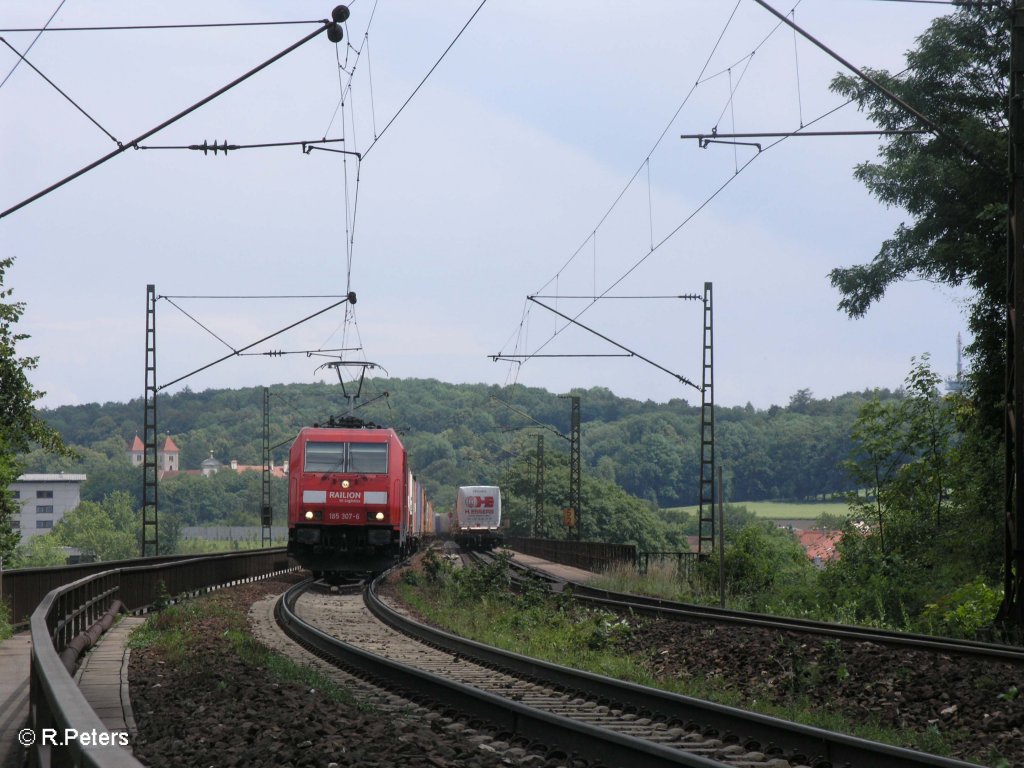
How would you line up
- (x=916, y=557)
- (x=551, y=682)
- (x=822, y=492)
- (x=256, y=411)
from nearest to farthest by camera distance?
(x=551, y=682) < (x=916, y=557) < (x=822, y=492) < (x=256, y=411)

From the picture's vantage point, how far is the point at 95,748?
3.68m

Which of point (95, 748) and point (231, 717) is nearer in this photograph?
point (95, 748)

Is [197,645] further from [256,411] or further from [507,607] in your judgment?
[256,411]

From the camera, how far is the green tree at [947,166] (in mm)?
26797

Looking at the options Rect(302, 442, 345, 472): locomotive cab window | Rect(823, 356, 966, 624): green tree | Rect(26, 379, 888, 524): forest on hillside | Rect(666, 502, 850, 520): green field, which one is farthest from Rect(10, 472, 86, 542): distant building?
Rect(823, 356, 966, 624): green tree

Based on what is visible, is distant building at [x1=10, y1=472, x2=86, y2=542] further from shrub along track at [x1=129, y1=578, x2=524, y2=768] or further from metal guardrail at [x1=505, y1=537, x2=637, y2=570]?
shrub along track at [x1=129, y1=578, x2=524, y2=768]

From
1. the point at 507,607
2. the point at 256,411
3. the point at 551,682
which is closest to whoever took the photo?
the point at 551,682

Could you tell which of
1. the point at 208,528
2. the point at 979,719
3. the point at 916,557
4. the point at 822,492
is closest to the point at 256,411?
the point at 208,528

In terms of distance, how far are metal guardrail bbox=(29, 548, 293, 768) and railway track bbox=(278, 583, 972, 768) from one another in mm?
3093

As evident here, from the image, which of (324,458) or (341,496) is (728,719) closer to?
(341,496)

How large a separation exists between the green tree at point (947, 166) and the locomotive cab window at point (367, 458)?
13.5 metres

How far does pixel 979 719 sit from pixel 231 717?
19.0ft

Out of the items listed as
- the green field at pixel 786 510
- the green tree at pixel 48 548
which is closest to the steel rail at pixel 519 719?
Result: the green field at pixel 786 510

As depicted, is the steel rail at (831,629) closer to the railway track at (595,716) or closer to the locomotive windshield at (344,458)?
the railway track at (595,716)
